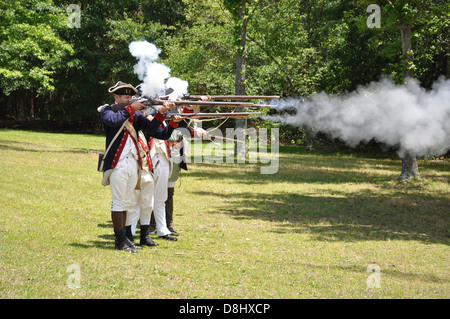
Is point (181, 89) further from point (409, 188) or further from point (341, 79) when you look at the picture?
point (341, 79)

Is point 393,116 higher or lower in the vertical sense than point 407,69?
lower

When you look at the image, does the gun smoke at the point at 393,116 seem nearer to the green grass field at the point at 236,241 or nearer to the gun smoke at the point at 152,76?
the green grass field at the point at 236,241

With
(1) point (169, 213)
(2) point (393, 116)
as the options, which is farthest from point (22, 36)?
(1) point (169, 213)

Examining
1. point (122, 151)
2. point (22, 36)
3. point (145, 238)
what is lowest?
point (145, 238)

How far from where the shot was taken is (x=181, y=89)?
34.1ft

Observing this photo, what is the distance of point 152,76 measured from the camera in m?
9.89

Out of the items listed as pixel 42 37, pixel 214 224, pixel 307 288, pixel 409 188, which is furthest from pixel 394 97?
pixel 42 37

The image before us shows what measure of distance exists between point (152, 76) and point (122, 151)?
7.47 ft

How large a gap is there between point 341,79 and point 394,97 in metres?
19.2

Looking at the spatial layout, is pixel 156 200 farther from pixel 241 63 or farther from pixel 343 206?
pixel 241 63

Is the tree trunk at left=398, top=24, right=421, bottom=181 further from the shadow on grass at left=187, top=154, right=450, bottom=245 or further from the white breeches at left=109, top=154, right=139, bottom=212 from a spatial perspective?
the white breeches at left=109, top=154, right=139, bottom=212

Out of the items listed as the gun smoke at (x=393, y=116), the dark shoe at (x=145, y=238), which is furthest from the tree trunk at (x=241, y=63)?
the dark shoe at (x=145, y=238)

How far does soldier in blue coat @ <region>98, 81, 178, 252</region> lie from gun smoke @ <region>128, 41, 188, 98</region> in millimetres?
944

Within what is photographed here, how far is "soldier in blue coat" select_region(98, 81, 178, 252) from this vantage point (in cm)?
808
